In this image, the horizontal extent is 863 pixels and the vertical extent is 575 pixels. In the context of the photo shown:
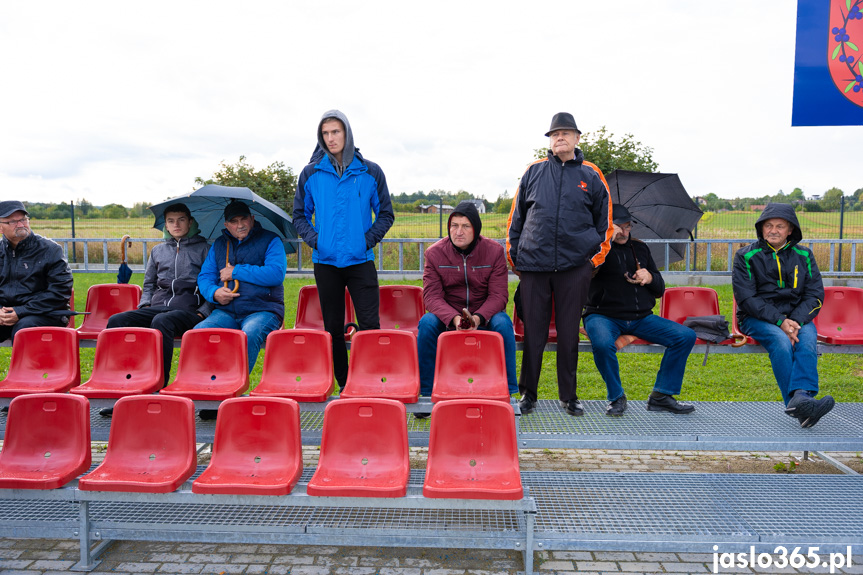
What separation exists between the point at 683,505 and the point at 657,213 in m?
3.16

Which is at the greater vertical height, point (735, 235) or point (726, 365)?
point (735, 235)

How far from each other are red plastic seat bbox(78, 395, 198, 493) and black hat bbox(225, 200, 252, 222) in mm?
1968

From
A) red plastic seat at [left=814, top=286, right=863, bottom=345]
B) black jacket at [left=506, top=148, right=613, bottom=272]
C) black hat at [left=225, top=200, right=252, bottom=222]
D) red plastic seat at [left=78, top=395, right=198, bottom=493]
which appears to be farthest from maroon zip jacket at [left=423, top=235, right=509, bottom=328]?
red plastic seat at [left=814, top=286, right=863, bottom=345]

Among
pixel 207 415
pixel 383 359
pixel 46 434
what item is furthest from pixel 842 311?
pixel 46 434

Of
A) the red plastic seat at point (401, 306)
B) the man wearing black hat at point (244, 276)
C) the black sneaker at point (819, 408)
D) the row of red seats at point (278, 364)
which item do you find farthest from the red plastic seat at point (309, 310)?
the black sneaker at point (819, 408)

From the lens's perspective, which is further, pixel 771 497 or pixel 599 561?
pixel 771 497

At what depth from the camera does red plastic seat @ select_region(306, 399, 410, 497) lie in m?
3.29

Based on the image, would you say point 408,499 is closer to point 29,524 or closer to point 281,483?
point 281,483

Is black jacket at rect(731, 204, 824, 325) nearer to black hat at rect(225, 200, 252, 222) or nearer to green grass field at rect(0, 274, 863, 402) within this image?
green grass field at rect(0, 274, 863, 402)

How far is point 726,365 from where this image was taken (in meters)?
7.45

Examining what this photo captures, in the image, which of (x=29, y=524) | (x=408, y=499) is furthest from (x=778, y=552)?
(x=29, y=524)

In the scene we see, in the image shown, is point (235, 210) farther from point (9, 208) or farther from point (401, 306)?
point (9, 208)

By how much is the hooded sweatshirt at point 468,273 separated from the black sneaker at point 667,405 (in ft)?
4.26

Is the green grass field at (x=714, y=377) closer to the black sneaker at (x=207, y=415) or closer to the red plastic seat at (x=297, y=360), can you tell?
the black sneaker at (x=207, y=415)
